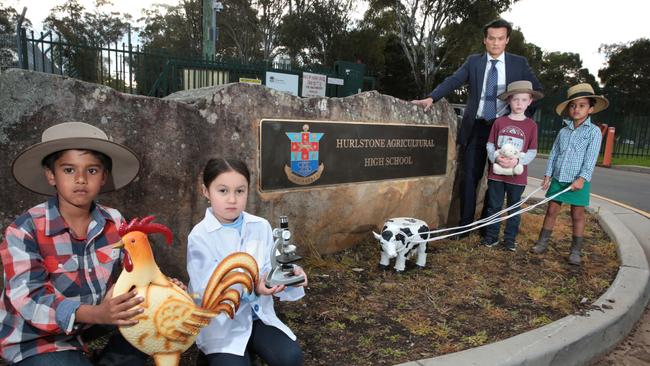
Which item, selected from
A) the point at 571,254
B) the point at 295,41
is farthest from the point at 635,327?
the point at 295,41

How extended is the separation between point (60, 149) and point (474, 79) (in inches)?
143

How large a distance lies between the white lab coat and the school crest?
1.34m

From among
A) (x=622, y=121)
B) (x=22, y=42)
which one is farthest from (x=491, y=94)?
(x=622, y=121)

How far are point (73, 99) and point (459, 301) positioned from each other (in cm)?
276

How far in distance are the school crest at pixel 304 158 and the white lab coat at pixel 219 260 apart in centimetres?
134

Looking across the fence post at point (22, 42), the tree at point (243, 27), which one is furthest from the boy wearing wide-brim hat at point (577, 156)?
the tree at point (243, 27)

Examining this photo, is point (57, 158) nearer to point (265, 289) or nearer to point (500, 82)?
point (265, 289)

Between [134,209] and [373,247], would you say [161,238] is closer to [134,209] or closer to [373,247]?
[134,209]

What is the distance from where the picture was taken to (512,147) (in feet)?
12.6

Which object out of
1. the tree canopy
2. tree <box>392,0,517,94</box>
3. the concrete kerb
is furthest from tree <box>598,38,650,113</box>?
the concrete kerb

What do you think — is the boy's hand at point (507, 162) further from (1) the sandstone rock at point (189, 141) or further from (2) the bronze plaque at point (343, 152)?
(1) the sandstone rock at point (189, 141)

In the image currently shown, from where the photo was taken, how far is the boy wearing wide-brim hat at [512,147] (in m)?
3.88

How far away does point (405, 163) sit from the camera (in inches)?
166

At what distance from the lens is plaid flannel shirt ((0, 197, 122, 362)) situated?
5.03 feet
